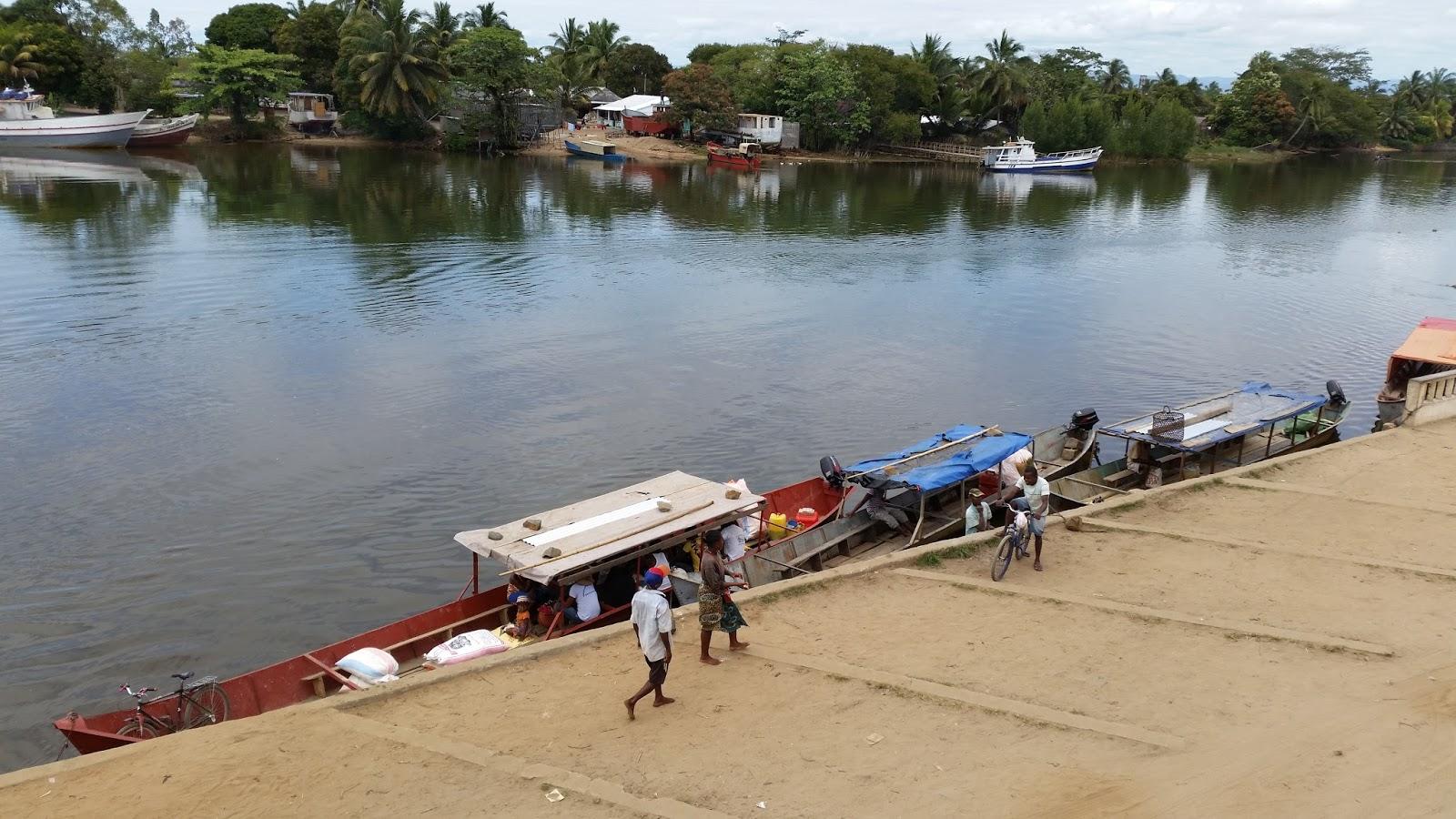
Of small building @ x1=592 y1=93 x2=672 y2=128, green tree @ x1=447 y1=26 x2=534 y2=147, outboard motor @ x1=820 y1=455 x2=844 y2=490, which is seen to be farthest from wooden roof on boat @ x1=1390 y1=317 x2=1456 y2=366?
small building @ x1=592 y1=93 x2=672 y2=128

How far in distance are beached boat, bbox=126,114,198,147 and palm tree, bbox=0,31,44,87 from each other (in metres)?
10.0

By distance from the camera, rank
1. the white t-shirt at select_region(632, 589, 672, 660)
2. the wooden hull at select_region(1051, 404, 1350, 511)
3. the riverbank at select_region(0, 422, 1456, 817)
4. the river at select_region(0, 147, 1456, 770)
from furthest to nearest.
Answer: the wooden hull at select_region(1051, 404, 1350, 511)
the river at select_region(0, 147, 1456, 770)
the white t-shirt at select_region(632, 589, 672, 660)
the riverbank at select_region(0, 422, 1456, 817)

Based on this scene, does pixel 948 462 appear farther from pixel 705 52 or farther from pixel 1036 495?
pixel 705 52

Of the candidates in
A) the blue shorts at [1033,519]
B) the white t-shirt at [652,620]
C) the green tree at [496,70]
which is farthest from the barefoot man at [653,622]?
the green tree at [496,70]

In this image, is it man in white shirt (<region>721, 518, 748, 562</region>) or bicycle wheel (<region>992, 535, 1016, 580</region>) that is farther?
man in white shirt (<region>721, 518, 748, 562</region>)

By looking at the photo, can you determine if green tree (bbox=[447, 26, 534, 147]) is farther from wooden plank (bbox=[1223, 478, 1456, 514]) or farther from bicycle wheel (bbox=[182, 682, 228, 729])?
bicycle wheel (bbox=[182, 682, 228, 729])

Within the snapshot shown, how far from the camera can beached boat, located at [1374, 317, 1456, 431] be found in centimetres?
2300

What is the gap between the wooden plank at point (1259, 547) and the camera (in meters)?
15.0

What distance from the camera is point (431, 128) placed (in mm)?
86438

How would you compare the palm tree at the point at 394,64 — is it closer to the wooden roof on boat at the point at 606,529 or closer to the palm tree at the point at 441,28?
the palm tree at the point at 441,28

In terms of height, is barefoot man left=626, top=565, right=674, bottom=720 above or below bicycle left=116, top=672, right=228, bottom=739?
above

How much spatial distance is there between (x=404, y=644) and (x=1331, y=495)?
52.6ft

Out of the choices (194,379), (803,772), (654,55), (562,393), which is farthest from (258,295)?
(654,55)

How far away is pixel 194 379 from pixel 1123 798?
24.7m
